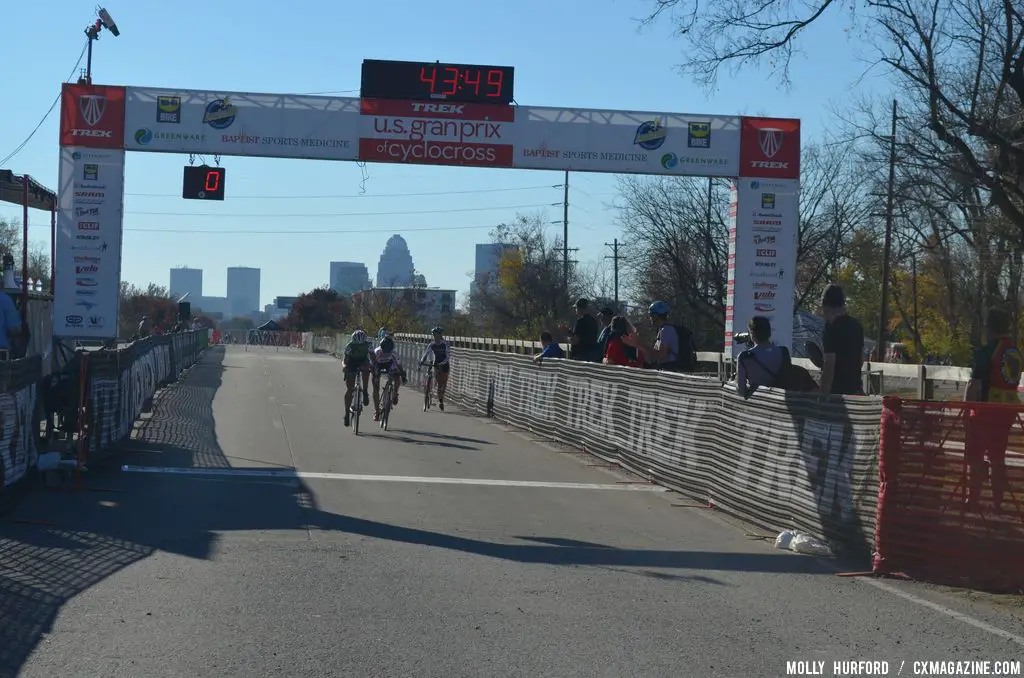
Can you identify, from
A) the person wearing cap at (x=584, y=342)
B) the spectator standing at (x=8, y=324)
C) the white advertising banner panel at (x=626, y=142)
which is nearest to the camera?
the spectator standing at (x=8, y=324)

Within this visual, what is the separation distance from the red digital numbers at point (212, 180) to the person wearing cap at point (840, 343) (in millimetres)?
14724

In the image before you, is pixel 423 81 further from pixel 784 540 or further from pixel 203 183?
pixel 784 540

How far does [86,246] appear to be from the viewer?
19.5 meters

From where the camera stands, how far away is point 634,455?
46.7 ft

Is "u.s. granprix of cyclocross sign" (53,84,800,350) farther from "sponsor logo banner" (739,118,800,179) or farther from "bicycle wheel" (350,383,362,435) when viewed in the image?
"bicycle wheel" (350,383,362,435)

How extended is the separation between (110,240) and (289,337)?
11297 cm

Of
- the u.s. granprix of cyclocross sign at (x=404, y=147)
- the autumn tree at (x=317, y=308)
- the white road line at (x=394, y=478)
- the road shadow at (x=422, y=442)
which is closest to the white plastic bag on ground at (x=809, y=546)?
the white road line at (x=394, y=478)

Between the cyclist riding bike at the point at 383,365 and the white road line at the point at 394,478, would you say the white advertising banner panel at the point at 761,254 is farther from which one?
the white road line at the point at 394,478

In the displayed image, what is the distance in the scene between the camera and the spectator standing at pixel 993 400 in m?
7.68

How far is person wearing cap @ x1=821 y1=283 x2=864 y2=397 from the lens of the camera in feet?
32.1

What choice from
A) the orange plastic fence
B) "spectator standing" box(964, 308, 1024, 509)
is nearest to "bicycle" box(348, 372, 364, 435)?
"spectator standing" box(964, 308, 1024, 509)

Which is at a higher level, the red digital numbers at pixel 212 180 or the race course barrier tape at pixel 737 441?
the red digital numbers at pixel 212 180

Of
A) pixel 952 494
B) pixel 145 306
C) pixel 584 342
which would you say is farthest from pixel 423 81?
pixel 145 306

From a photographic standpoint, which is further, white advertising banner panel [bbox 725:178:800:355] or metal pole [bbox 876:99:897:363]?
metal pole [bbox 876:99:897:363]
